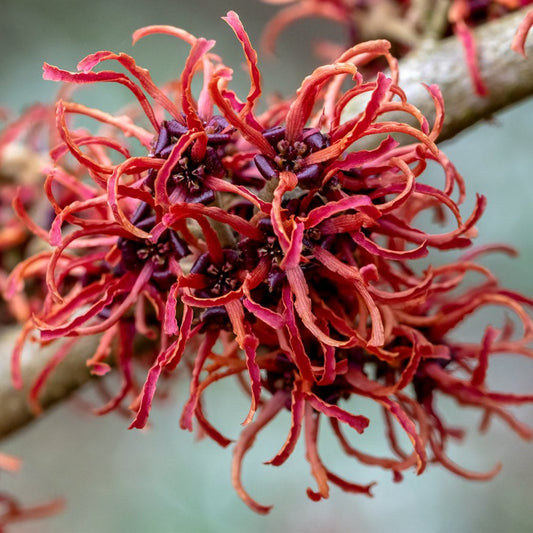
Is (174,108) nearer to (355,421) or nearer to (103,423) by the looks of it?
(355,421)

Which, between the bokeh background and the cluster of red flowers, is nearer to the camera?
the cluster of red flowers

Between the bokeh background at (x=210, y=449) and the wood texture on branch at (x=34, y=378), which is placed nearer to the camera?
the wood texture on branch at (x=34, y=378)

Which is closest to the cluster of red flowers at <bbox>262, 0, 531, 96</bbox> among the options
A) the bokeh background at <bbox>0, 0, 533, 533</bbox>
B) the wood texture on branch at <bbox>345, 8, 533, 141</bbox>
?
the wood texture on branch at <bbox>345, 8, 533, 141</bbox>

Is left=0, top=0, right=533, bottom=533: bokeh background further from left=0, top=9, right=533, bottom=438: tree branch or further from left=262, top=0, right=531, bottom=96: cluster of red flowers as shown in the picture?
left=0, top=9, right=533, bottom=438: tree branch

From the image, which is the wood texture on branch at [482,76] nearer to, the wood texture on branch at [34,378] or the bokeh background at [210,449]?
the wood texture on branch at [34,378]

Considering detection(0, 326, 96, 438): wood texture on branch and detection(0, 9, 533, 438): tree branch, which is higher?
detection(0, 9, 533, 438): tree branch

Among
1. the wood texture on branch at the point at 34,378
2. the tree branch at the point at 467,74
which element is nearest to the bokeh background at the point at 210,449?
the wood texture on branch at the point at 34,378
